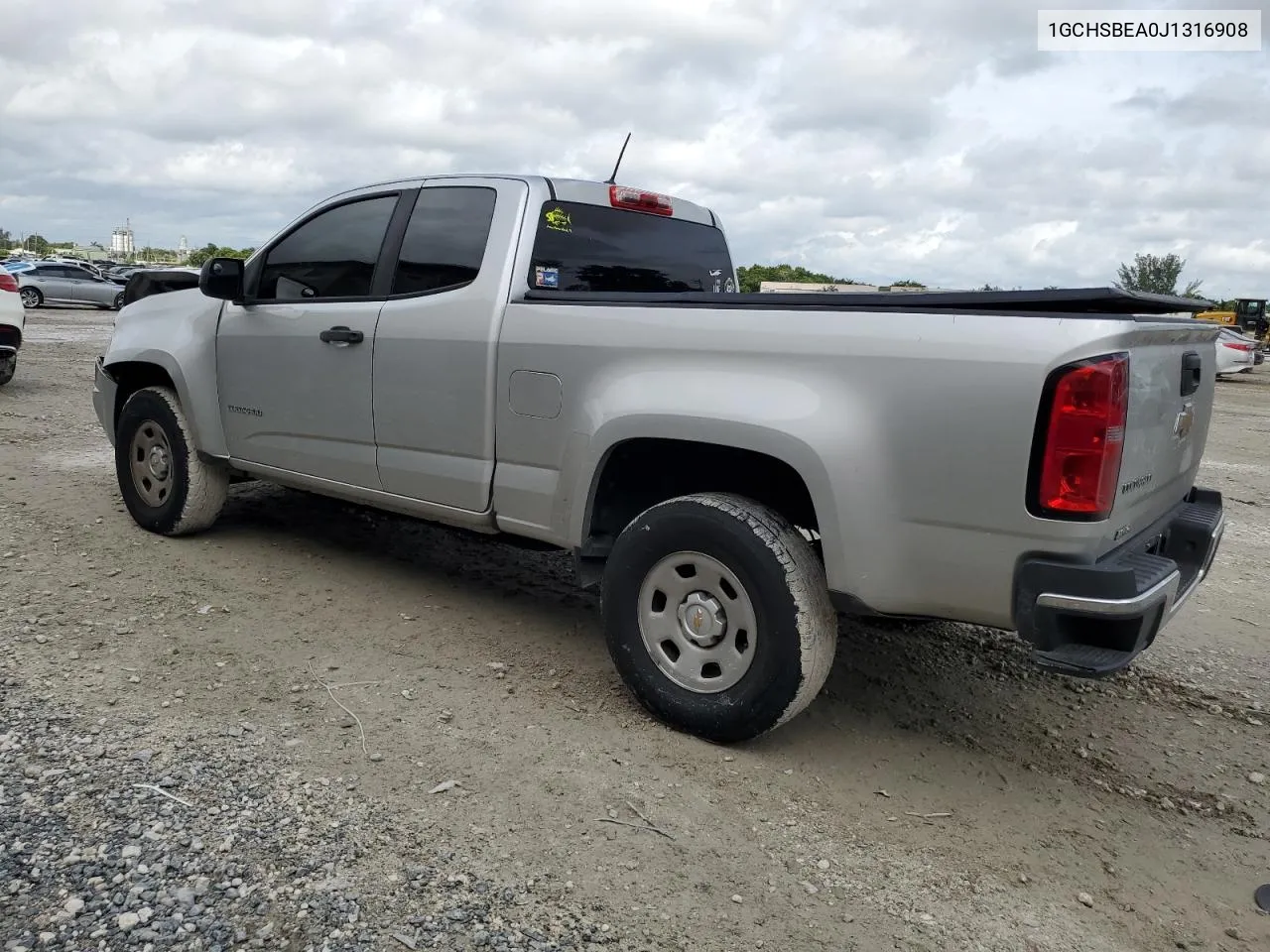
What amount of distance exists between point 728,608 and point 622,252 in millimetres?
1912

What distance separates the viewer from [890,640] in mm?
4625

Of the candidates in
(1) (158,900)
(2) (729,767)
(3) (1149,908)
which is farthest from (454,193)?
(3) (1149,908)

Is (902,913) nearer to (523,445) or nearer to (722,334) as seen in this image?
(722,334)

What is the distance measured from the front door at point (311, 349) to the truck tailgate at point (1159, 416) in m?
2.92

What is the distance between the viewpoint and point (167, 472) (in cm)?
553

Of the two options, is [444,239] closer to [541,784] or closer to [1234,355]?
[541,784]

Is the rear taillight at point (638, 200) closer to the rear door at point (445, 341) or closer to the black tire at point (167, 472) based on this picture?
the rear door at point (445, 341)

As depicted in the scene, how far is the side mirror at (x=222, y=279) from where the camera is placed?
490 centimetres

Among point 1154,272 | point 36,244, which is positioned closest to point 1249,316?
point 1154,272

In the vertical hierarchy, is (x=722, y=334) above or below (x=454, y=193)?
below

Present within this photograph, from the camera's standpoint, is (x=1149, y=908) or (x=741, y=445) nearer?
(x=1149, y=908)

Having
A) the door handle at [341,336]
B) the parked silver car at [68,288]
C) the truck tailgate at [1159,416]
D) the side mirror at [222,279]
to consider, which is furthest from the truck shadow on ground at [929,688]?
the parked silver car at [68,288]

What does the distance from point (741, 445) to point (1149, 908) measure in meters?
1.65

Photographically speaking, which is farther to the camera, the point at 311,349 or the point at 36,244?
the point at 36,244
